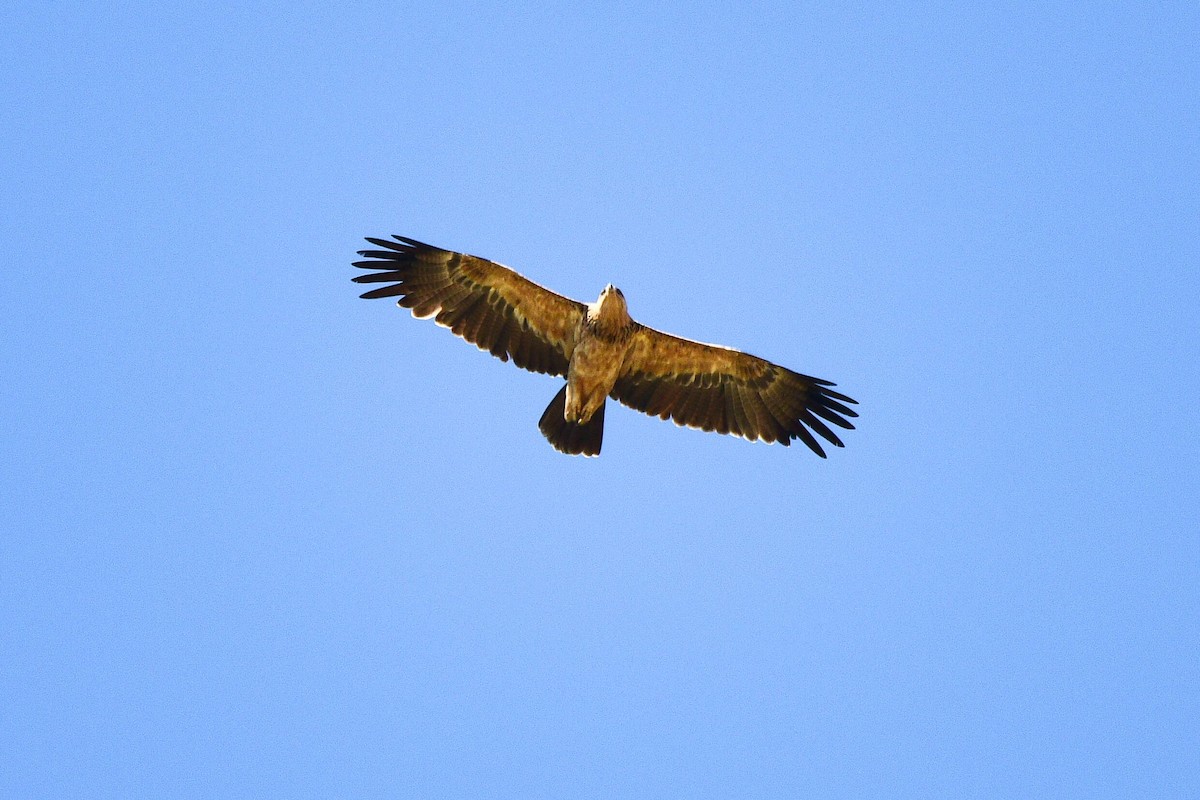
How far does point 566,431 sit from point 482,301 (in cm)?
166

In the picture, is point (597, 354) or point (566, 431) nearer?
point (597, 354)

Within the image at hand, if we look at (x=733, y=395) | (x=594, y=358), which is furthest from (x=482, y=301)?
(x=733, y=395)

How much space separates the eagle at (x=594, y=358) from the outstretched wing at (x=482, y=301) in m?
0.01

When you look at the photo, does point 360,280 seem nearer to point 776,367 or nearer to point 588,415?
point 588,415

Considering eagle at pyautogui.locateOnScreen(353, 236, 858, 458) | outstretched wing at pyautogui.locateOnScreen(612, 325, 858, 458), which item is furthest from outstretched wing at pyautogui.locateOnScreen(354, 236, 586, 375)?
outstretched wing at pyautogui.locateOnScreen(612, 325, 858, 458)

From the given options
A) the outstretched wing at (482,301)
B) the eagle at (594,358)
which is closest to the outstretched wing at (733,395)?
the eagle at (594,358)

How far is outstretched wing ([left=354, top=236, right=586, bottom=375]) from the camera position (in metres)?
13.1

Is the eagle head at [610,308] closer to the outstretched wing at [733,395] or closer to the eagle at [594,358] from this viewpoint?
the eagle at [594,358]

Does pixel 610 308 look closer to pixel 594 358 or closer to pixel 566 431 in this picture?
pixel 594 358

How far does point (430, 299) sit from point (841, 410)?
4686mm

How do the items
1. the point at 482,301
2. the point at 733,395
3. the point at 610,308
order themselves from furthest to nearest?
the point at 733,395, the point at 482,301, the point at 610,308

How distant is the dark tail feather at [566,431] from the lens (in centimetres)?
1333

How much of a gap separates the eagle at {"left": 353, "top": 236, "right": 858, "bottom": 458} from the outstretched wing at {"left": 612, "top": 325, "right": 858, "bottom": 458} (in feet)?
0.04

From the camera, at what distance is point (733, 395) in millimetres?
14039
